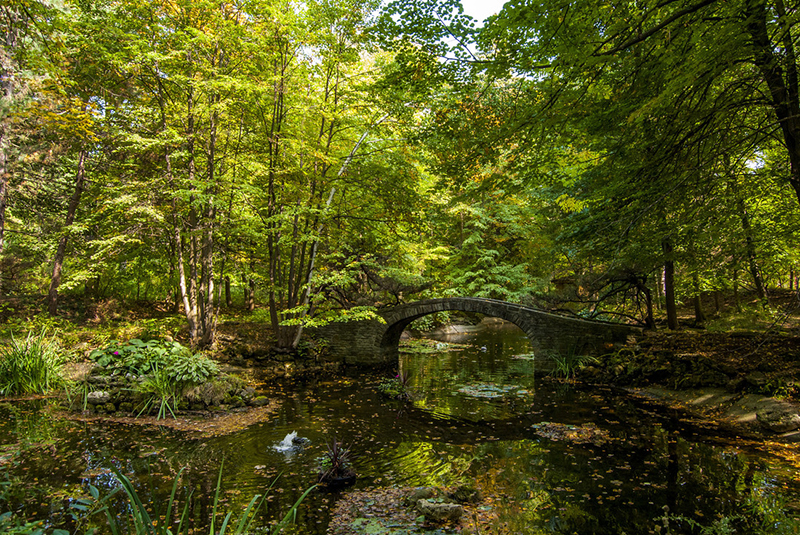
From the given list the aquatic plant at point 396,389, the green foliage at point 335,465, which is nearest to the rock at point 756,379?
the aquatic plant at point 396,389

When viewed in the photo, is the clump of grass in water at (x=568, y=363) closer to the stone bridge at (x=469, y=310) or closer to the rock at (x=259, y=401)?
the stone bridge at (x=469, y=310)

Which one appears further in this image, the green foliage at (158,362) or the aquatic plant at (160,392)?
the green foliage at (158,362)

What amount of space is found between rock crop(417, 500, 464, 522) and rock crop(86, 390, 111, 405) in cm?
633

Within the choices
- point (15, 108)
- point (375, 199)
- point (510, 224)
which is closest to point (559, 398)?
point (375, 199)

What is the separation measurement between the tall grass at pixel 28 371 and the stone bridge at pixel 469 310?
6.87m

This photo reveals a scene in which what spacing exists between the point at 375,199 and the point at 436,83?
606 centimetres

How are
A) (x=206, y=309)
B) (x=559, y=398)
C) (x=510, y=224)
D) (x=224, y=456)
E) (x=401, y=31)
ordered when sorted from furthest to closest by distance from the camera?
Answer: (x=510, y=224) → (x=206, y=309) → (x=559, y=398) → (x=224, y=456) → (x=401, y=31)

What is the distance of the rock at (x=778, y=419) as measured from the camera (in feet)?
20.1

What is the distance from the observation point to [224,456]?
548 cm

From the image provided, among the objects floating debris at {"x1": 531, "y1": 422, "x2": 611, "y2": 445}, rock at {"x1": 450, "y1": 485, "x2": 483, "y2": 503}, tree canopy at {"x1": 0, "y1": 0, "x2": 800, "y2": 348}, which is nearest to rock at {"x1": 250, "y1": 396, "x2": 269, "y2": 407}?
tree canopy at {"x1": 0, "y1": 0, "x2": 800, "y2": 348}

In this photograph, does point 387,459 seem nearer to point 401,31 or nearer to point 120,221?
point 401,31

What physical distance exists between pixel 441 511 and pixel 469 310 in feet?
27.7

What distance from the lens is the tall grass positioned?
24.3ft

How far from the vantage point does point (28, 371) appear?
7.46 m
